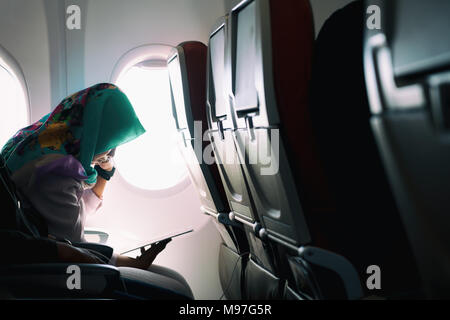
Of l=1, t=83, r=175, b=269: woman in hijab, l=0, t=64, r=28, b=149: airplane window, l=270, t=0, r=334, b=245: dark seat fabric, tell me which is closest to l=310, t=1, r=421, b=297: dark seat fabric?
l=270, t=0, r=334, b=245: dark seat fabric

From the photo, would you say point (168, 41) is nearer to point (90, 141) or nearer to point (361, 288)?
point (90, 141)

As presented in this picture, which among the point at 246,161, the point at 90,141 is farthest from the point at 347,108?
the point at 90,141

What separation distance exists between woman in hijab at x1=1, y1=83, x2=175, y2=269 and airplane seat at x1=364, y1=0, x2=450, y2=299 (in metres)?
1.14

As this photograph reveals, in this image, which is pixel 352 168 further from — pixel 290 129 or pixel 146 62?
pixel 146 62

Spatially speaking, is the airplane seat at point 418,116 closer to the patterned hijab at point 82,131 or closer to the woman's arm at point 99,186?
the patterned hijab at point 82,131

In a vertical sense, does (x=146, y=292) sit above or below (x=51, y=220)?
below

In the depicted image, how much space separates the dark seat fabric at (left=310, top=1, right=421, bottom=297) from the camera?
4.33 ft

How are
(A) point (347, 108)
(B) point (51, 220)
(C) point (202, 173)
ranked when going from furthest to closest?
(C) point (202, 173) < (B) point (51, 220) < (A) point (347, 108)

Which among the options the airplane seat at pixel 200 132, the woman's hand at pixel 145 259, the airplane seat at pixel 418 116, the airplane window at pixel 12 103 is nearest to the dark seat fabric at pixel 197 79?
the airplane seat at pixel 200 132

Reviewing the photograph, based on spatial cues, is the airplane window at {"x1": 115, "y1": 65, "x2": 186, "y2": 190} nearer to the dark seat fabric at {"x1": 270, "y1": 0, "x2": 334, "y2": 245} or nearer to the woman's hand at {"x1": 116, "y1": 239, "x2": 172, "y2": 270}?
the woman's hand at {"x1": 116, "y1": 239, "x2": 172, "y2": 270}

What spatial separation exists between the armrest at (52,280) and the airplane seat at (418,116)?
1.00 m

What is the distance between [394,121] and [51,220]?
4.64ft

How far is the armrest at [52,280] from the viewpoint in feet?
4.90
